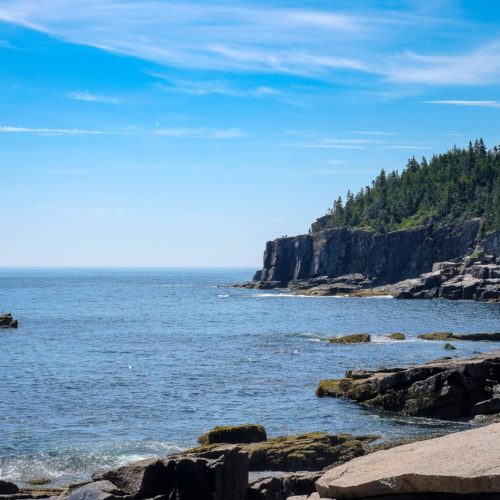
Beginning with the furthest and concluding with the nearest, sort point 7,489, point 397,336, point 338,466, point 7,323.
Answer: point 7,323 → point 397,336 → point 7,489 → point 338,466

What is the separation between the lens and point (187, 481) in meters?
21.8

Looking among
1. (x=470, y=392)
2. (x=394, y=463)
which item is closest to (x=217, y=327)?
(x=470, y=392)

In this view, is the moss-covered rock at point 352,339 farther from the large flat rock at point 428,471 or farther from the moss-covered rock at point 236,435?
the large flat rock at point 428,471

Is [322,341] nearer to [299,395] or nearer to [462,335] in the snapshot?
[462,335]

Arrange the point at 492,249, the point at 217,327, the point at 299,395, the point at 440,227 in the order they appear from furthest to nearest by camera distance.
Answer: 1. the point at 440,227
2. the point at 492,249
3. the point at 217,327
4. the point at 299,395

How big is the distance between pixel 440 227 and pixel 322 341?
123 meters

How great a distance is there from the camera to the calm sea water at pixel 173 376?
124 feet

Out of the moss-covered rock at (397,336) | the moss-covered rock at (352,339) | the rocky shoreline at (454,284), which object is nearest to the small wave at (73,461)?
the moss-covered rock at (352,339)

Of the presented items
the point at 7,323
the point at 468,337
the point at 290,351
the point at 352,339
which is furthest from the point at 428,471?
the point at 7,323

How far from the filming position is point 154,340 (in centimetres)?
8919

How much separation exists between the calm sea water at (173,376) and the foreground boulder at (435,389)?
1639 millimetres

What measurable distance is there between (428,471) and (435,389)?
3034 cm

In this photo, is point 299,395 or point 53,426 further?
point 299,395

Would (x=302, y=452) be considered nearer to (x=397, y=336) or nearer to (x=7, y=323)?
(x=397, y=336)
